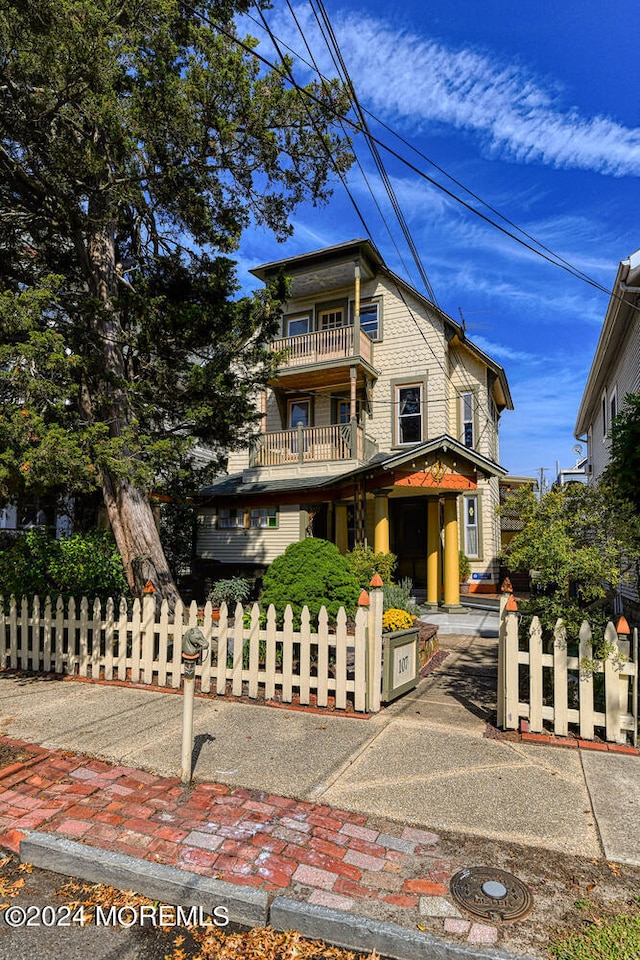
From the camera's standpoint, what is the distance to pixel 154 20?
304 inches

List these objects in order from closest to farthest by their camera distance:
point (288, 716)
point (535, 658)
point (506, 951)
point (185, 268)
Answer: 1. point (506, 951)
2. point (535, 658)
3. point (288, 716)
4. point (185, 268)

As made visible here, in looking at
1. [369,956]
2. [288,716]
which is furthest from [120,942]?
[288,716]

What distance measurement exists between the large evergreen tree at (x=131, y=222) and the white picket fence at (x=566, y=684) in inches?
218

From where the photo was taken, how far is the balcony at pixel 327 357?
16859 millimetres

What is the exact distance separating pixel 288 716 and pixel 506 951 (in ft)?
11.7

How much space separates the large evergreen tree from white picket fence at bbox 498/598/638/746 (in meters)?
5.54

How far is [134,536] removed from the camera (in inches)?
358

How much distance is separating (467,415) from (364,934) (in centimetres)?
1738

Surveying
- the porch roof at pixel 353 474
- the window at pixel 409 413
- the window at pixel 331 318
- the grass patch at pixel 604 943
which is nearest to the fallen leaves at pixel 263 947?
the grass patch at pixel 604 943

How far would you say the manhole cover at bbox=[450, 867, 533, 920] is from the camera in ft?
8.68

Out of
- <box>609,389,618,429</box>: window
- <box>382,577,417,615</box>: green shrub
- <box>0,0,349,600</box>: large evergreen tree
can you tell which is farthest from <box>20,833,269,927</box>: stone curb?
<box>609,389,618,429</box>: window

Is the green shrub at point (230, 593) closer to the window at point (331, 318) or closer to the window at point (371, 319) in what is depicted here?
the window at point (371, 319)

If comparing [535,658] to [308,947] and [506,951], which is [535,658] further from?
[308,947]

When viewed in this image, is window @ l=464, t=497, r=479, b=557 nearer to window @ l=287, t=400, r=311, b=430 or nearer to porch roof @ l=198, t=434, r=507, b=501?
porch roof @ l=198, t=434, r=507, b=501
